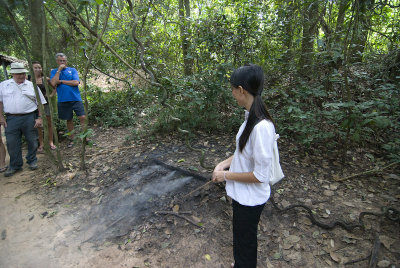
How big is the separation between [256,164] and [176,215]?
180 cm

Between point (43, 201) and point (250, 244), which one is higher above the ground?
point (250, 244)

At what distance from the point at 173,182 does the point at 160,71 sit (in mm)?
3145

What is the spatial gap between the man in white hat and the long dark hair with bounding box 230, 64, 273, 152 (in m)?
4.17

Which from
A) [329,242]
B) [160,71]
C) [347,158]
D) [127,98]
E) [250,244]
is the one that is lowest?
[329,242]

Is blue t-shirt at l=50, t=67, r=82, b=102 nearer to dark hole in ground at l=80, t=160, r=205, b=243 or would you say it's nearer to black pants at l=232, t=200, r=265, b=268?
dark hole in ground at l=80, t=160, r=205, b=243

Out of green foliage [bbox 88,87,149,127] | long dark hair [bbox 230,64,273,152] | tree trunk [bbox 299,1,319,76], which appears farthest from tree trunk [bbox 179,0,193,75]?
long dark hair [bbox 230,64,273,152]

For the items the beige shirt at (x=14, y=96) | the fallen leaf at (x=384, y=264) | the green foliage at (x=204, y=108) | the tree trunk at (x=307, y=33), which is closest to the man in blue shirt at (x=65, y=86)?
the beige shirt at (x=14, y=96)

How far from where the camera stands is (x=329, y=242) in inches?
97.7

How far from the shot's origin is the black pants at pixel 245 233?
1646mm

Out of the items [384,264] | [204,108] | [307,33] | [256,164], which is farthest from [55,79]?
[384,264]

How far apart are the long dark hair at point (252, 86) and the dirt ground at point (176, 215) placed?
1.65 metres

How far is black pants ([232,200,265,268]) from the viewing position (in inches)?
64.8

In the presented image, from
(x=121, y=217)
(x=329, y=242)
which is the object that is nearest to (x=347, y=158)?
(x=329, y=242)

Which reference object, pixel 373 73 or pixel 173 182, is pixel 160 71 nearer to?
pixel 173 182
